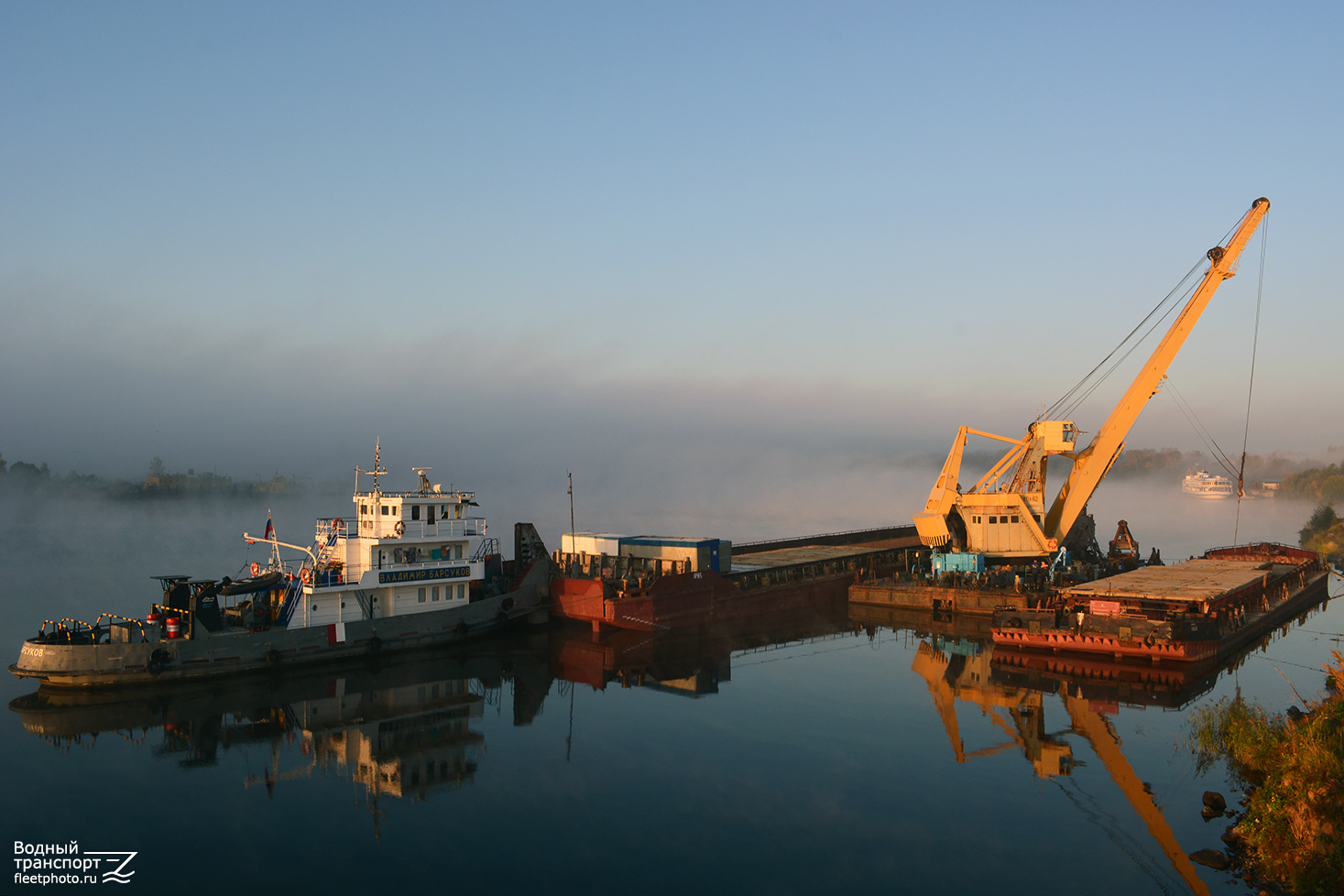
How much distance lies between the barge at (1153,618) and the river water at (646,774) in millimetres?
1459

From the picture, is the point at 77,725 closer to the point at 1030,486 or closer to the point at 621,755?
the point at 621,755

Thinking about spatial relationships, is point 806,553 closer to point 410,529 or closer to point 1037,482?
point 1037,482

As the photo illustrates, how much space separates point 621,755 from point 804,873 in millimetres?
7622

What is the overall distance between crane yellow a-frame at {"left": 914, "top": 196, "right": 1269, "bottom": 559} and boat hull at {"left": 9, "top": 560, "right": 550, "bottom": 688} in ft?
86.6

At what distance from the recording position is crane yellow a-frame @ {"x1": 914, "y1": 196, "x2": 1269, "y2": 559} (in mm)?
45312

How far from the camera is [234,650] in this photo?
28.0 m

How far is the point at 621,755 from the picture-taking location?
22297 millimetres

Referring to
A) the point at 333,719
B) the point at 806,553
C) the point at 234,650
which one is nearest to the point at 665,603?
the point at 333,719

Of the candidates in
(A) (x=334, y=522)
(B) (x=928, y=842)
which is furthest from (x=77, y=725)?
(B) (x=928, y=842)

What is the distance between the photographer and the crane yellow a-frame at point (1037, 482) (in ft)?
149

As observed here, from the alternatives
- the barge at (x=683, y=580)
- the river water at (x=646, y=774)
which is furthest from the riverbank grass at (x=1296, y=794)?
the barge at (x=683, y=580)

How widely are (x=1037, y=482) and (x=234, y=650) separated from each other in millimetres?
40366

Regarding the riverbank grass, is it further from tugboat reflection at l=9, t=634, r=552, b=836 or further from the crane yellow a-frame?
the crane yellow a-frame

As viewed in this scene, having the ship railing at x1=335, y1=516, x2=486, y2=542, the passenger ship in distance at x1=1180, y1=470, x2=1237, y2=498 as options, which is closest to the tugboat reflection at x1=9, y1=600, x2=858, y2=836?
the ship railing at x1=335, y1=516, x2=486, y2=542
